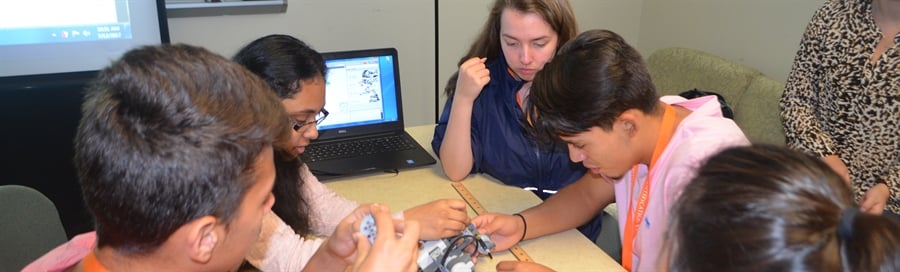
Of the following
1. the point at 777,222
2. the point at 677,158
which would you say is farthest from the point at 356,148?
the point at 777,222

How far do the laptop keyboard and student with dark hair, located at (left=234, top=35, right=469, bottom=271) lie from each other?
1.41 ft

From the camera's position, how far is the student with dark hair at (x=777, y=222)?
0.68 m

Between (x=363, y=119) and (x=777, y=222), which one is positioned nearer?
(x=777, y=222)

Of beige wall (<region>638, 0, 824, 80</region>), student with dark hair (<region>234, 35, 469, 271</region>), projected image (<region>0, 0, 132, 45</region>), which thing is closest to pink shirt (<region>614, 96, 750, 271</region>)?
student with dark hair (<region>234, 35, 469, 271</region>)

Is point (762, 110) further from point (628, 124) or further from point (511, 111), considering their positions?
point (628, 124)

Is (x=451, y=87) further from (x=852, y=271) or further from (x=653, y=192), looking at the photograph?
(x=852, y=271)

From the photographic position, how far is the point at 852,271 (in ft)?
2.21

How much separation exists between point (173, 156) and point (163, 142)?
19 millimetres

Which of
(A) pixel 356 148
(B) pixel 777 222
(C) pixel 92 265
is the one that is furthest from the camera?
(A) pixel 356 148

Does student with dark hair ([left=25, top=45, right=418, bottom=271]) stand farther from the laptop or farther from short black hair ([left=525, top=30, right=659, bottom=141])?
the laptop

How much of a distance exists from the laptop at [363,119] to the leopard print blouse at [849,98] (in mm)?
1159

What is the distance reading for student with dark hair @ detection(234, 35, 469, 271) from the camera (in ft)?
4.36

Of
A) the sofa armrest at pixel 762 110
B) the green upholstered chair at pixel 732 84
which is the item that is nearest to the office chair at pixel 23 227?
the green upholstered chair at pixel 732 84

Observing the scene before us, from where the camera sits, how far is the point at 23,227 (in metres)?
1.34
